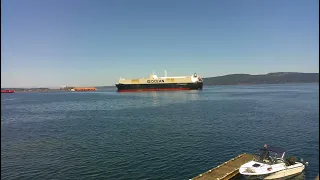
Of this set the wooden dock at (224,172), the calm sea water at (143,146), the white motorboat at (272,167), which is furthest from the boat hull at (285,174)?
the wooden dock at (224,172)

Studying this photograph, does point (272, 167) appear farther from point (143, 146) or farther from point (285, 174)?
point (143, 146)

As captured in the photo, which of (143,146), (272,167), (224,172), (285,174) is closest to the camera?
(272,167)

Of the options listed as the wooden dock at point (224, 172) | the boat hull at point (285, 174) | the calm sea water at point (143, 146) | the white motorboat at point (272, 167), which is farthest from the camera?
the calm sea water at point (143, 146)

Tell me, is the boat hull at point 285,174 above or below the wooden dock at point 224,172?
below

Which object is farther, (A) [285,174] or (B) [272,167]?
(A) [285,174]

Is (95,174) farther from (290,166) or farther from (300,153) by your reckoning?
(300,153)

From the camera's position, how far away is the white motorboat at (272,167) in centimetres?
2627

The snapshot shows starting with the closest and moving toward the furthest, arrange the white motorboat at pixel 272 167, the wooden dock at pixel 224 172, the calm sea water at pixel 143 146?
the wooden dock at pixel 224 172 < the white motorboat at pixel 272 167 < the calm sea water at pixel 143 146

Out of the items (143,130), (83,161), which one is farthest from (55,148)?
(143,130)

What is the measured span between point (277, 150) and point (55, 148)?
3257cm

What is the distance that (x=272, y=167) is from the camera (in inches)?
1062

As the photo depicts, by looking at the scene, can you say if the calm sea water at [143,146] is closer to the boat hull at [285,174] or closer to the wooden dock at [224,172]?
the boat hull at [285,174]

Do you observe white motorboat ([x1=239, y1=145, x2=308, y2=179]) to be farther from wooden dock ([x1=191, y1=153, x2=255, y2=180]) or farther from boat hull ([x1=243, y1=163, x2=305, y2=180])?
wooden dock ([x1=191, y1=153, x2=255, y2=180])

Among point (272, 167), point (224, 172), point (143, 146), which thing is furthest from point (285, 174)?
point (143, 146)
